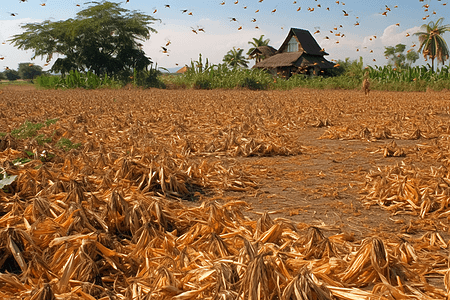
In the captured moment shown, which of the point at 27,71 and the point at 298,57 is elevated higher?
the point at 298,57

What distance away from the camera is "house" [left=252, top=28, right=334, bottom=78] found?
3778 cm

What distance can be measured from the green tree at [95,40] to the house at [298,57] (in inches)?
528

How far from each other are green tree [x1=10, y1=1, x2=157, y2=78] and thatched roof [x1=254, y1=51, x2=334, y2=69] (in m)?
12.9

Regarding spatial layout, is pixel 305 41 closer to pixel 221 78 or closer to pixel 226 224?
pixel 221 78

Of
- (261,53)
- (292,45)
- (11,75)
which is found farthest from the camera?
(11,75)

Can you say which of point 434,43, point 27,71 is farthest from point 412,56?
point 27,71

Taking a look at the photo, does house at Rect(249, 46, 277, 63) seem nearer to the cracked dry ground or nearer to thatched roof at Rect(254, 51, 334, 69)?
thatched roof at Rect(254, 51, 334, 69)

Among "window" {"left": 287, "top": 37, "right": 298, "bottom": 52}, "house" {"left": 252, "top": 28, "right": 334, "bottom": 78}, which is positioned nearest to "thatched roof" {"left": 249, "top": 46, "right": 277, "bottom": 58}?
"house" {"left": 252, "top": 28, "right": 334, "bottom": 78}

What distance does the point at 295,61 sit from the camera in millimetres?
37750

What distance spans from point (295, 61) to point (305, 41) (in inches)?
200

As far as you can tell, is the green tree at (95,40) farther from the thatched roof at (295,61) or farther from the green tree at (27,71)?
the green tree at (27,71)

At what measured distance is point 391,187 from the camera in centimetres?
340

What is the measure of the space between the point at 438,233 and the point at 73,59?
35.9 meters

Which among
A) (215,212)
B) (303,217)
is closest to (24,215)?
(215,212)
